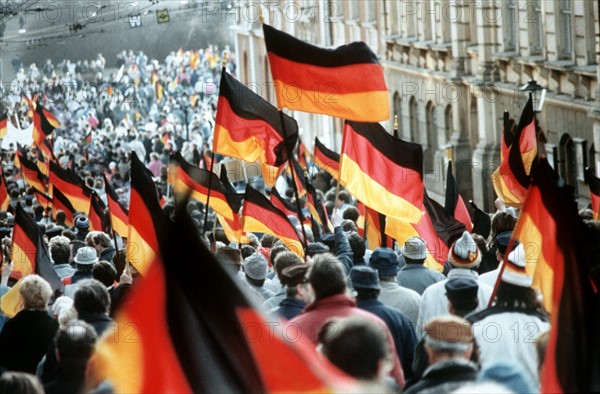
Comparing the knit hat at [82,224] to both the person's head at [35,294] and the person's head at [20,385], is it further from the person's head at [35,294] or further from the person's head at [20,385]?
the person's head at [20,385]

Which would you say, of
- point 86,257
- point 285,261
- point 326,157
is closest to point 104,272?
point 86,257

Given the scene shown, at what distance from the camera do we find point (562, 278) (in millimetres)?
8195

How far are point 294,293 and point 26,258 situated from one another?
17.5 feet

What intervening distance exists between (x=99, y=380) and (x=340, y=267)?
1.44 meters

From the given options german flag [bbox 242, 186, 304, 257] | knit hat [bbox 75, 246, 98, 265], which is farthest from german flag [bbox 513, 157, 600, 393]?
german flag [bbox 242, 186, 304, 257]

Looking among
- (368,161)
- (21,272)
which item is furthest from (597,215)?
(21,272)

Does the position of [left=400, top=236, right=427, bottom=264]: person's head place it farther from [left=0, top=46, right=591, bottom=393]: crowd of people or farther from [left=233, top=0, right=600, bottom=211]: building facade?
[left=233, top=0, right=600, bottom=211]: building facade

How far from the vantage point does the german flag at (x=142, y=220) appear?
35.4 feet

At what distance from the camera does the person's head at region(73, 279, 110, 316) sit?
934 centimetres

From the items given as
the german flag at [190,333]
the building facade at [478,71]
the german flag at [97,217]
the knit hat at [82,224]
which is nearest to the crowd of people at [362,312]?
the german flag at [190,333]

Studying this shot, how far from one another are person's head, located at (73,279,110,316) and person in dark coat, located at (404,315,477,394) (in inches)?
96.7

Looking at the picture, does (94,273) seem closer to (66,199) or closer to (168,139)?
(66,199)

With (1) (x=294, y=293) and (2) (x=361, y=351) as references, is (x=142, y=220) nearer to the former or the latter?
(1) (x=294, y=293)

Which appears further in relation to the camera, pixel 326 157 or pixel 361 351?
pixel 326 157
